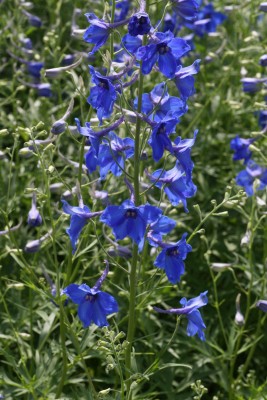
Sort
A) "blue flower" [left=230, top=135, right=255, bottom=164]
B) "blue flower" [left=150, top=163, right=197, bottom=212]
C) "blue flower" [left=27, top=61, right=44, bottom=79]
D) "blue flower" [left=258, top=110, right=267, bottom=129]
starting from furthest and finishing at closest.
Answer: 1. "blue flower" [left=27, top=61, right=44, bottom=79]
2. "blue flower" [left=258, top=110, right=267, bottom=129]
3. "blue flower" [left=230, top=135, right=255, bottom=164]
4. "blue flower" [left=150, top=163, right=197, bottom=212]

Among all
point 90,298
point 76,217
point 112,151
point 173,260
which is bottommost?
point 90,298

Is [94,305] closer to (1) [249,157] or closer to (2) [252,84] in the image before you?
(1) [249,157]

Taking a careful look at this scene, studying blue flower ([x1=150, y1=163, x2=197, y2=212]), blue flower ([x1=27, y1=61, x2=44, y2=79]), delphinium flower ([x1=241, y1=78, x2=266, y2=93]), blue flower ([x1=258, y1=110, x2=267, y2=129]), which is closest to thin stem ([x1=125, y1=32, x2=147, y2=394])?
blue flower ([x1=150, y1=163, x2=197, y2=212])

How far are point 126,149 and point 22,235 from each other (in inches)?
64.3

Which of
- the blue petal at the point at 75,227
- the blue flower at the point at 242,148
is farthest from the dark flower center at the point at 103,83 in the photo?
the blue flower at the point at 242,148

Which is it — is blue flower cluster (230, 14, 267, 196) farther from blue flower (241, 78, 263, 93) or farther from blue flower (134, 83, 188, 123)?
blue flower (134, 83, 188, 123)

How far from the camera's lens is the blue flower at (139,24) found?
7.90 ft

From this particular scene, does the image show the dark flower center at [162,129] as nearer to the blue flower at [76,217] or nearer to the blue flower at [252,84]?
the blue flower at [76,217]

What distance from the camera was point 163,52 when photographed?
8.20 feet

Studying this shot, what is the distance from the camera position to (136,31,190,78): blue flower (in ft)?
8.06

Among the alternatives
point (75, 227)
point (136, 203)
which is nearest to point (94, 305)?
point (75, 227)

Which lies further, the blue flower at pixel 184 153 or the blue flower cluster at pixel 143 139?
the blue flower at pixel 184 153

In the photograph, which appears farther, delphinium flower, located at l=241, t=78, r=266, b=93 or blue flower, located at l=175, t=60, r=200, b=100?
delphinium flower, located at l=241, t=78, r=266, b=93

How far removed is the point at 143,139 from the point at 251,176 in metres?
1.61
